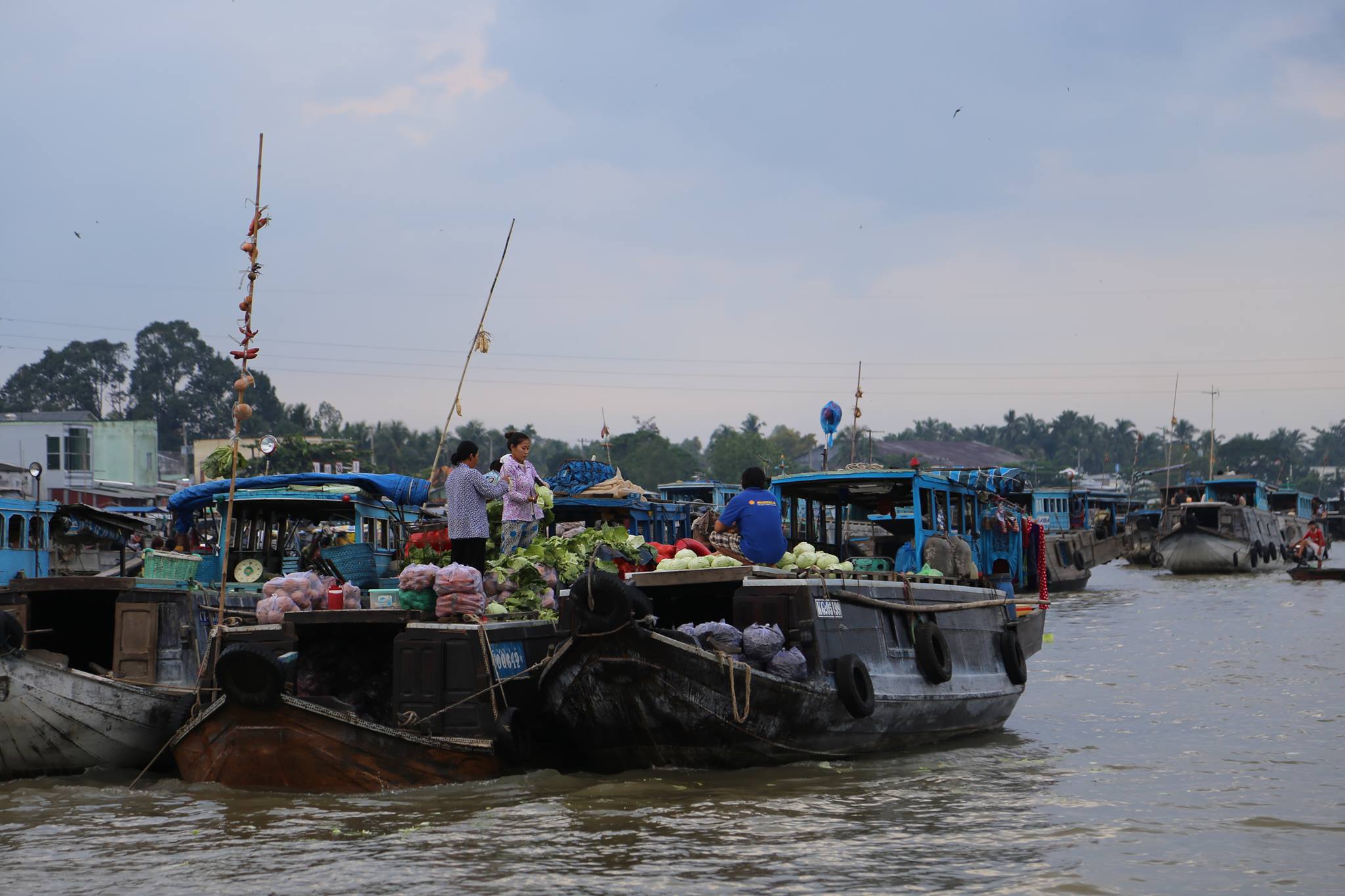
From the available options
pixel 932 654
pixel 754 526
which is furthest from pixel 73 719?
pixel 932 654

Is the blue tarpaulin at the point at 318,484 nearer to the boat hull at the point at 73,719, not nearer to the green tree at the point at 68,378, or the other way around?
the boat hull at the point at 73,719

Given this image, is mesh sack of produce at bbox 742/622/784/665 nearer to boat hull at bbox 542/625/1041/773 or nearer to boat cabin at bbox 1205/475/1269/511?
→ boat hull at bbox 542/625/1041/773

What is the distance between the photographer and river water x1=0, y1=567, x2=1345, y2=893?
6.64 meters

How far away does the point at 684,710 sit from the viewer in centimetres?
832

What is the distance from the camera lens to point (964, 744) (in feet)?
35.8

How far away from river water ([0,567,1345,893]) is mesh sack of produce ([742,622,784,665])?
868mm

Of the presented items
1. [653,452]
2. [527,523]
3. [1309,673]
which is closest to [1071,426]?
[653,452]

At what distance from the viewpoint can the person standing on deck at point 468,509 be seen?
9.88 meters

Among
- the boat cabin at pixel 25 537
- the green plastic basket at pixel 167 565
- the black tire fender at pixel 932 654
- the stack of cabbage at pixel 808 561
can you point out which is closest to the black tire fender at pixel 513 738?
the stack of cabbage at pixel 808 561

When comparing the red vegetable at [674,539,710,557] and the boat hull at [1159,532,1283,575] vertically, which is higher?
the red vegetable at [674,539,710,557]

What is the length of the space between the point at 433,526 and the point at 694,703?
16.7 ft

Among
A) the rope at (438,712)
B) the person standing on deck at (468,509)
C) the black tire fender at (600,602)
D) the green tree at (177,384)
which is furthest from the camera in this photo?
the green tree at (177,384)

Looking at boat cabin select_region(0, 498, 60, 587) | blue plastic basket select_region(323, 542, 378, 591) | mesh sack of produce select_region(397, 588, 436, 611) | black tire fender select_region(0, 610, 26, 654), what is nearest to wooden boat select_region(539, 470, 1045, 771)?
mesh sack of produce select_region(397, 588, 436, 611)

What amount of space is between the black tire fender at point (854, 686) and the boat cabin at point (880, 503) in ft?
10.6
